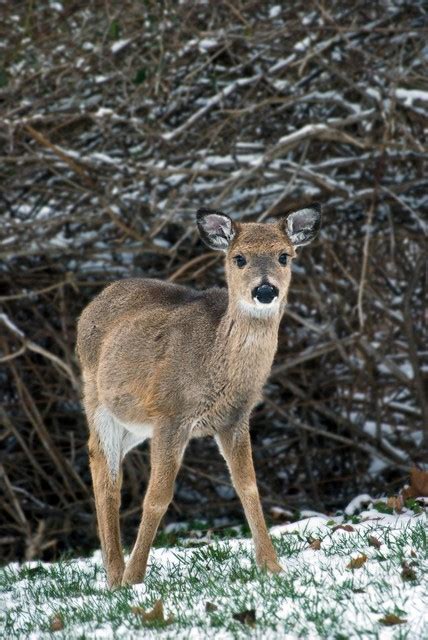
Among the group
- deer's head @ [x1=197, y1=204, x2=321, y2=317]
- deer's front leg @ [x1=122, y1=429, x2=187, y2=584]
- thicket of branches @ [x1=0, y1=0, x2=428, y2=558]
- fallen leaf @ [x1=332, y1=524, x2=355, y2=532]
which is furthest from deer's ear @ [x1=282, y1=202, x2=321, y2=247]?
thicket of branches @ [x1=0, y1=0, x2=428, y2=558]

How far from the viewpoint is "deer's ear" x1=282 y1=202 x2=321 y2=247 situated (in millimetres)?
6762

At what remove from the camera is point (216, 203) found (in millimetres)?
10445

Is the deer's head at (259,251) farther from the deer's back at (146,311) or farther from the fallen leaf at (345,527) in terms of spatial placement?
the fallen leaf at (345,527)

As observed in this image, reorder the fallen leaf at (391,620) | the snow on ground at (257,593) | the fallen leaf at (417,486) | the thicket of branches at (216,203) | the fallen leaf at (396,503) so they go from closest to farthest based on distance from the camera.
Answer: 1. the fallen leaf at (391,620)
2. the snow on ground at (257,593)
3. the fallen leaf at (396,503)
4. the fallen leaf at (417,486)
5. the thicket of branches at (216,203)

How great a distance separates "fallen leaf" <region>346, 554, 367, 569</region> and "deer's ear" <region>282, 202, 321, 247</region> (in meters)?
1.90

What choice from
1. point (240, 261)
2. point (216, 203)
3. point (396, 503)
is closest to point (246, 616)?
point (240, 261)

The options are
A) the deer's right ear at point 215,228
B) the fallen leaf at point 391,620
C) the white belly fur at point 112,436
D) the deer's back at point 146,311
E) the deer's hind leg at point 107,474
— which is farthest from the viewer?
the white belly fur at point 112,436

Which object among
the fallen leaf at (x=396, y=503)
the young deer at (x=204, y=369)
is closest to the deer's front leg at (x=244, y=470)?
the young deer at (x=204, y=369)

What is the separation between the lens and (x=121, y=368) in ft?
22.9

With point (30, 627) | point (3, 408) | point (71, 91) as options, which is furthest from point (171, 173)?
point (30, 627)

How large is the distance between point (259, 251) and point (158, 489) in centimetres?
138

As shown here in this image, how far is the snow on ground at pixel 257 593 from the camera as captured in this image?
15.3 feet

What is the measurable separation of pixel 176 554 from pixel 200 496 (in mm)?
5391

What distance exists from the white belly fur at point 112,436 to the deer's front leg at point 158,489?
2.76 feet
